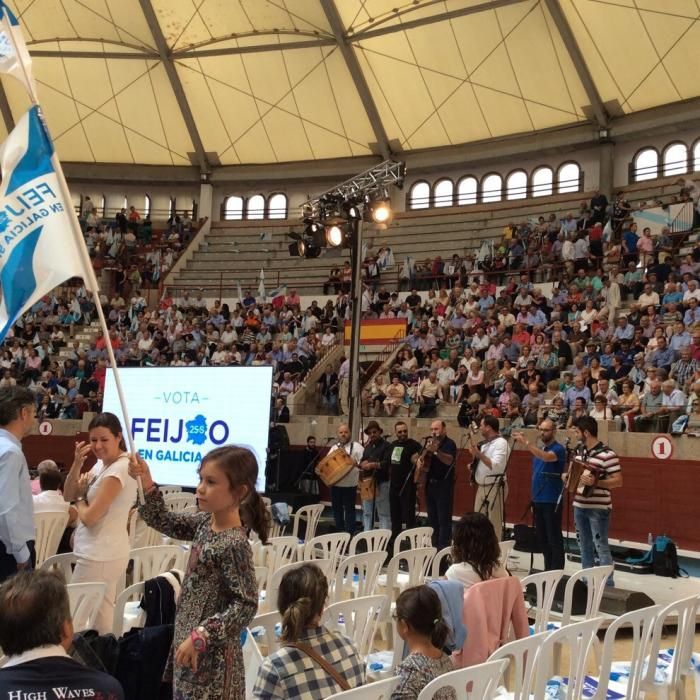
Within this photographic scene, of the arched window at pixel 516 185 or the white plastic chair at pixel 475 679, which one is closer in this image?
the white plastic chair at pixel 475 679

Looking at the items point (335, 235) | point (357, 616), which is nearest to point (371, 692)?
point (357, 616)

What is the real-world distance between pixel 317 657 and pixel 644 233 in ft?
62.7

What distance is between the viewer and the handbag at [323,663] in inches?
121

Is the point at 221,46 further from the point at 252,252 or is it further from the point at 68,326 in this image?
the point at 68,326

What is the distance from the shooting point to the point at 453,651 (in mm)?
4160

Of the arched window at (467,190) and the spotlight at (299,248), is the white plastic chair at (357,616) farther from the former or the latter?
the arched window at (467,190)

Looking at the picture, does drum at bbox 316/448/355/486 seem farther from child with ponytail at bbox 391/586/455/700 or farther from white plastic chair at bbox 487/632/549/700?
child with ponytail at bbox 391/586/455/700

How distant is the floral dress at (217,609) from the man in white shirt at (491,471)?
6617 mm

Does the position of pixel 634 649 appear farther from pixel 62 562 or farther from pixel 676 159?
pixel 676 159

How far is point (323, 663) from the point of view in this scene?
3.08 metres

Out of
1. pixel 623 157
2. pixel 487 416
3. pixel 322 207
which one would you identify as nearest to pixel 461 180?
pixel 623 157

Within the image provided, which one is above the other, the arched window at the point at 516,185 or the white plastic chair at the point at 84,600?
the arched window at the point at 516,185

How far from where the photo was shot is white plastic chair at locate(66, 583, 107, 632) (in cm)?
375

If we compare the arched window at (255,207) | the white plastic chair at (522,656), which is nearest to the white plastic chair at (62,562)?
the white plastic chair at (522,656)
